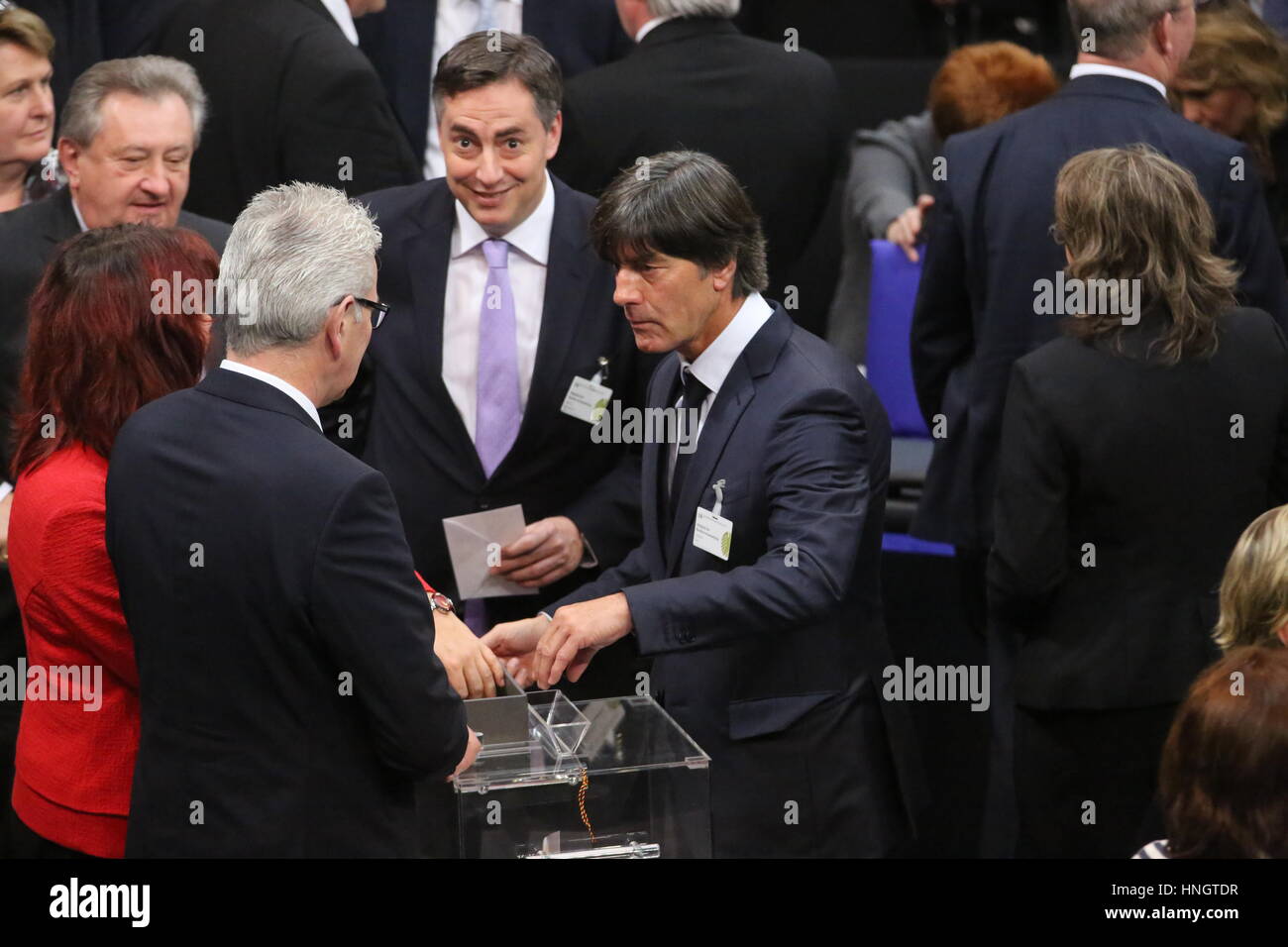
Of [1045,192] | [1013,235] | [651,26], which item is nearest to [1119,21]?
[1045,192]

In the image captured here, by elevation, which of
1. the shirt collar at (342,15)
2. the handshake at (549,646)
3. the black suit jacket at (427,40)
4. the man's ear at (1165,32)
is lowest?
the handshake at (549,646)

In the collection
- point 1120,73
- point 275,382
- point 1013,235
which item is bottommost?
point 275,382

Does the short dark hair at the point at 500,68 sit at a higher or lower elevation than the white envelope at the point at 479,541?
higher

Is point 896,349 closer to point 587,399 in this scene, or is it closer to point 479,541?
point 587,399

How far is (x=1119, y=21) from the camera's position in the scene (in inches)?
128

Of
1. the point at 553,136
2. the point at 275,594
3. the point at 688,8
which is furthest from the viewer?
the point at 688,8

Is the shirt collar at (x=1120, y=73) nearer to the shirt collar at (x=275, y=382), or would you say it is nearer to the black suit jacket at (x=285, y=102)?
the black suit jacket at (x=285, y=102)

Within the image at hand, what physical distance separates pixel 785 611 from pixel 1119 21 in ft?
5.03

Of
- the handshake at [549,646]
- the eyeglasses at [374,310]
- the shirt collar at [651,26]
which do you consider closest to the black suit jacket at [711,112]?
the shirt collar at [651,26]

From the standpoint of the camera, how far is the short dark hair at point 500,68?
3137 mm

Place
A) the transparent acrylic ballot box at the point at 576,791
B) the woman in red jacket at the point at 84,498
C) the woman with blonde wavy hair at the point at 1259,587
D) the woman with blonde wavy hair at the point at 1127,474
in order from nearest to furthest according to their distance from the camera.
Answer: the transparent acrylic ballot box at the point at 576,791
the woman in red jacket at the point at 84,498
the woman with blonde wavy hair at the point at 1259,587
the woman with blonde wavy hair at the point at 1127,474

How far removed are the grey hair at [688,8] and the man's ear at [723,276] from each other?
139cm

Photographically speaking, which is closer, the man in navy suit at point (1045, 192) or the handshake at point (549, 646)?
the handshake at point (549, 646)

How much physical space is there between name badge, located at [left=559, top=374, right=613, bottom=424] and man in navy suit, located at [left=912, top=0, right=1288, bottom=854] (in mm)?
789
